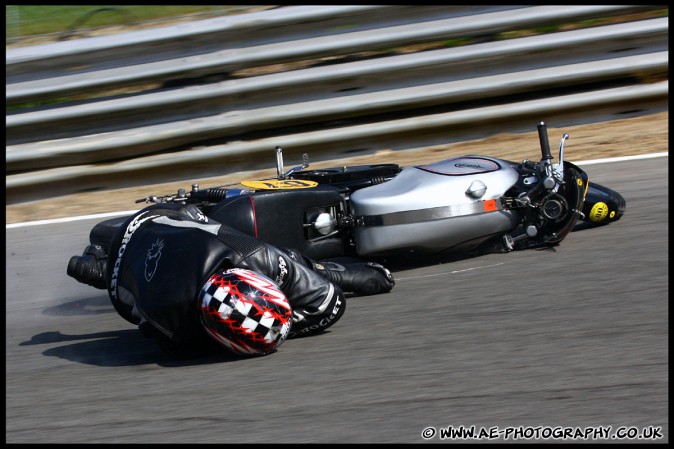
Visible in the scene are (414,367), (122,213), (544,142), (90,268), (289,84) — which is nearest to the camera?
(414,367)

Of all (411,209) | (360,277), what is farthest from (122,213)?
(411,209)

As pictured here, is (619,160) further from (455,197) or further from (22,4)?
(22,4)

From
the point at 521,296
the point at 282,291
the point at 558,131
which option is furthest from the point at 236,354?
the point at 558,131

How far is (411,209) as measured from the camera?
15.7 feet

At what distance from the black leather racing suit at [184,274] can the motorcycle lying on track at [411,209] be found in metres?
0.51

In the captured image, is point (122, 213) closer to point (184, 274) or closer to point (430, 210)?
point (430, 210)

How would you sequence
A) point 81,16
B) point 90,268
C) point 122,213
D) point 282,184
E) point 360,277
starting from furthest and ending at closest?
point 81,16 → point 122,213 → point 282,184 → point 360,277 → point 90,268

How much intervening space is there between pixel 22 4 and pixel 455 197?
15.9 ft

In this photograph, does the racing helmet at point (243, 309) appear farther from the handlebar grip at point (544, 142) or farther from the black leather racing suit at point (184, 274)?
the handlebar grip at point (544, 142)

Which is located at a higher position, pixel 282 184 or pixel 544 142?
pixel 544 142

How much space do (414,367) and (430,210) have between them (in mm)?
1291

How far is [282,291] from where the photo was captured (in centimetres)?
397

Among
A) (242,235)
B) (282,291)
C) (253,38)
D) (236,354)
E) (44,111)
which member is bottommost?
(236,354)

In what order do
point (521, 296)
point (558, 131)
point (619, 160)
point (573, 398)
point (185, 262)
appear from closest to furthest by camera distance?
point (573, 398)
point (185, 262)
point (521, 296)
point (619, 160)
point (558, 131)
